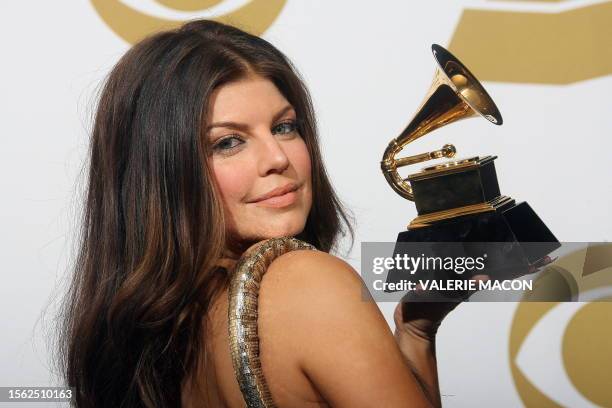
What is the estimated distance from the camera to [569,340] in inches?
137

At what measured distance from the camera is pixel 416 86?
3.37m

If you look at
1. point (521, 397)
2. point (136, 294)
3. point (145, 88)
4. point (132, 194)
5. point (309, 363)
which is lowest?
point (521, 397)

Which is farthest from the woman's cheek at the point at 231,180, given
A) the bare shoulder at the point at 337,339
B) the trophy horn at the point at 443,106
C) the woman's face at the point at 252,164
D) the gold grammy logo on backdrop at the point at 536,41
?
the gold grammy logo on backdrop at the point at 536,41

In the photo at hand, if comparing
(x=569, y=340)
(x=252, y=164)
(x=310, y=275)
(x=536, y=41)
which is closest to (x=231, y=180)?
(x=252, y=164)

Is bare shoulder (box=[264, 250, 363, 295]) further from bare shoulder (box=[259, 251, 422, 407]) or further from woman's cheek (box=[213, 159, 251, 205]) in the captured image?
woman's cheek (box=[213, 159, 251, 205])

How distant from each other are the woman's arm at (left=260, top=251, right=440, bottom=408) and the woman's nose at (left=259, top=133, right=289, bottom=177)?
0.35 meters

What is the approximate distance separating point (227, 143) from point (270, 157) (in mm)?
103

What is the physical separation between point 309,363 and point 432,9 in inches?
83.4

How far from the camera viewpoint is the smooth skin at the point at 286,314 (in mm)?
1591

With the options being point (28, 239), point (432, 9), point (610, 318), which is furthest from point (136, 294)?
point (610, 318)

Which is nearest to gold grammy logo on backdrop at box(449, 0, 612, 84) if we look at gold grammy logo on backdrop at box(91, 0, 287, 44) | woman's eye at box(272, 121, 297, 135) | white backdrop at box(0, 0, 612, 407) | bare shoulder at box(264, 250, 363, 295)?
white backdrop at box(0, 0, 612, 407)

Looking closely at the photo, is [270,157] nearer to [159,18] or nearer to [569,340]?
[159,18]

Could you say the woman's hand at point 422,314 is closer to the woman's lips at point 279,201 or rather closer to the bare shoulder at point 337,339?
the woman's lips at point 279,201

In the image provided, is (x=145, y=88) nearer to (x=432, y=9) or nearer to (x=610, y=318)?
(x=432, y=9)
